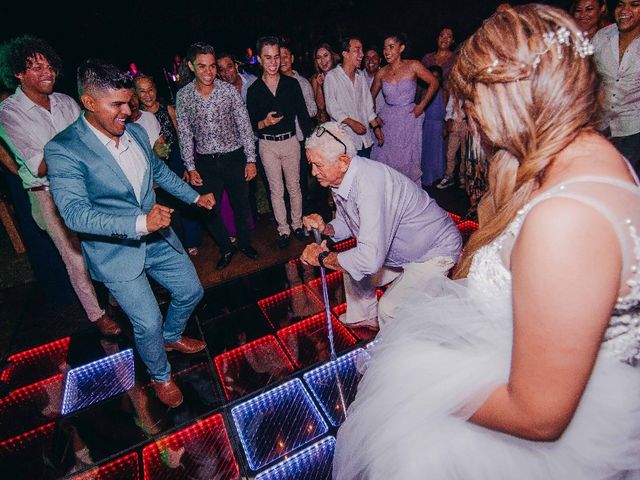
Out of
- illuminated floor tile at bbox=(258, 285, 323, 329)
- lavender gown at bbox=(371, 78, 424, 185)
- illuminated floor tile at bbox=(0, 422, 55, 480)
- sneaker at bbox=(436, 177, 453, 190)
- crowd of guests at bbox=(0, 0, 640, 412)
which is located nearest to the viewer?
illuminated floor tile at bbox=(0, 422, 55, 480)

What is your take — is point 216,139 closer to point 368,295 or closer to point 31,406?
point 368,295

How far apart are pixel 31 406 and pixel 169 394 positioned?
1.15 meters

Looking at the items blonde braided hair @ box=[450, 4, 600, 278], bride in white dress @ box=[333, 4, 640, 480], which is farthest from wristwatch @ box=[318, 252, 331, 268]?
blonde braided hair @ box=[450, 4, 600, 278]

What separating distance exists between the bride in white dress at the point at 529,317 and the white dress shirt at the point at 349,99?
3.97 meters

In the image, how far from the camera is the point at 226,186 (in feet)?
15.1

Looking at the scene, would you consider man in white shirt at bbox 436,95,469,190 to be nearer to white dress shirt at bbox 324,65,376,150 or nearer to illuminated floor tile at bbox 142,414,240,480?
white dress shirt at bbox 324,65,376,150

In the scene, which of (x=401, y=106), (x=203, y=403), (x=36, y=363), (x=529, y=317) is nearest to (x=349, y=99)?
(x=401, y=106)

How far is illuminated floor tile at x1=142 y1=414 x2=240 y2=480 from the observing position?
7.52 feet

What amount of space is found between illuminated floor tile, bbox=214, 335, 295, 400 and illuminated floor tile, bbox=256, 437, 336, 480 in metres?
0.66

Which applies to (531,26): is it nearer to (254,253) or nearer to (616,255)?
A: (616,255)

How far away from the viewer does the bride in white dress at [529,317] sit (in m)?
0.83

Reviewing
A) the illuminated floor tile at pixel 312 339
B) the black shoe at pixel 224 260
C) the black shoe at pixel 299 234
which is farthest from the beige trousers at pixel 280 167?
the illuminated floor tile at pixel 312 339

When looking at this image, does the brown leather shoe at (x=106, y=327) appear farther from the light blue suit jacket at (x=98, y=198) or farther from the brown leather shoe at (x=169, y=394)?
the light blue suit jacket at (x=98, y=198)

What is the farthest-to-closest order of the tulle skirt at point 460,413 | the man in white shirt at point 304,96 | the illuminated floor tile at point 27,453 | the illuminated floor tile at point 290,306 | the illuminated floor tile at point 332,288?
1. the man in white shirt at point 304,96
2. the illuminated floor tile at point 332,288
3. the illuminated floor tile at point 290,306
4. the illuminated floor tile at point 27,453
5. the tulle skirt at point 460,413
